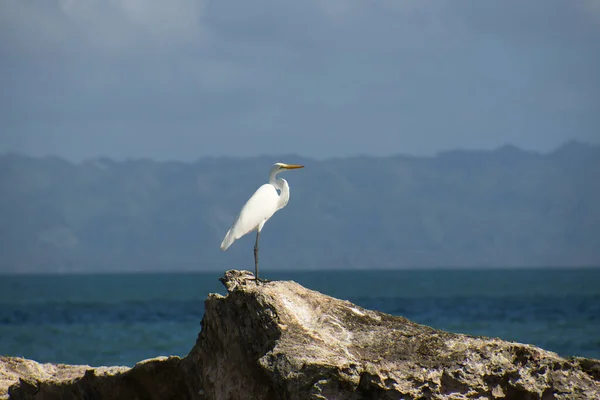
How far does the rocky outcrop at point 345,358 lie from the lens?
675cm

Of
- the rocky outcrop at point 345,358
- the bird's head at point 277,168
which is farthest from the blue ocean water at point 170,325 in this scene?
the rocky outcrop at point 345,358

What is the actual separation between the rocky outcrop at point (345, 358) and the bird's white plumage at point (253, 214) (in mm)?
2286

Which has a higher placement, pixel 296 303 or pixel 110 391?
pixel 296 303

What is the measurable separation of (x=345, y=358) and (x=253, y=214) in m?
4.06

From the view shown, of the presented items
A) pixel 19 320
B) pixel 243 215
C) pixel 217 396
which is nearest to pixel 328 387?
pixel 217 396

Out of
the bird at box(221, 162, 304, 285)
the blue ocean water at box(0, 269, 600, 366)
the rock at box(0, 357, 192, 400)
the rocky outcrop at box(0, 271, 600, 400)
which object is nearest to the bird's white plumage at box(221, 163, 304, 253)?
the bird at box(221, 162, 304, 285)

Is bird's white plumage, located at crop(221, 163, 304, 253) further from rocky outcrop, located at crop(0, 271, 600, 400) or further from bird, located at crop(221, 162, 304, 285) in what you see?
rocky outcrop, located at crop(0, 271, 600, 400)

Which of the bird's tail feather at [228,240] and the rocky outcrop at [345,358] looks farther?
the bird's tail feather at [228,240]

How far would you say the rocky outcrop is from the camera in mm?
6746

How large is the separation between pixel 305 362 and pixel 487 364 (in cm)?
133

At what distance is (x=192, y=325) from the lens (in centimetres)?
3856

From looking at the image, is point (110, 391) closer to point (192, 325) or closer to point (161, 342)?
point (161, 342)

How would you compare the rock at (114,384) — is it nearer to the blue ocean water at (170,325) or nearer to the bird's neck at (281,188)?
the bird's neck at (281,188)

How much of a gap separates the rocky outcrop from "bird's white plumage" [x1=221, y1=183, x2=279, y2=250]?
7.50ft
